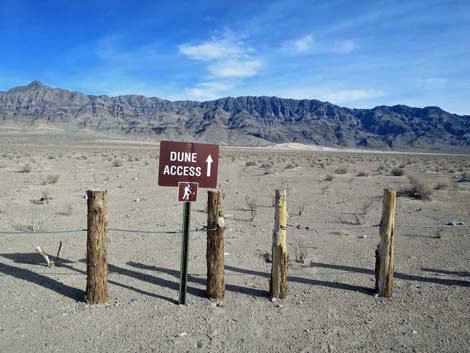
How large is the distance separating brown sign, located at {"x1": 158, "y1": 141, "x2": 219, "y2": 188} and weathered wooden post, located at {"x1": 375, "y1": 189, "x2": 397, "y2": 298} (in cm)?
249

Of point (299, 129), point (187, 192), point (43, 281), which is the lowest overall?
point (43, 281)

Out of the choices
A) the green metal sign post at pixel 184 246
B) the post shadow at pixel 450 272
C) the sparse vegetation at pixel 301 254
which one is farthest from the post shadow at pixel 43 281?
the post shadow at pixel 450 272

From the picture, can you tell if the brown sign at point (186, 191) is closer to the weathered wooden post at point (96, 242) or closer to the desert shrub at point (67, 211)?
the weathered wooden post at point (96, 242)

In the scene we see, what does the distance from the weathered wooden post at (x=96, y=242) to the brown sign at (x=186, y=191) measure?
1.03 meters

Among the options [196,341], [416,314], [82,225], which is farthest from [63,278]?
Result: [416,314]

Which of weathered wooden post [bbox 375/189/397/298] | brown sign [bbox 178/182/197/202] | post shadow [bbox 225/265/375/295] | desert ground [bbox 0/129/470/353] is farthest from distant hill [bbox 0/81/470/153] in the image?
brown sign [bbox 178/182/197/202]

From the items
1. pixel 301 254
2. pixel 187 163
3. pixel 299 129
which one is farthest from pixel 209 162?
pixel 299 129

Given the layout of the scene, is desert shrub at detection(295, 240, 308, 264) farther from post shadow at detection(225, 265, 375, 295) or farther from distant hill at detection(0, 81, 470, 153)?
distant hill at detection(0, 81, 470, 153)

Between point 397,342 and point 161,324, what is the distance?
9.40 ft

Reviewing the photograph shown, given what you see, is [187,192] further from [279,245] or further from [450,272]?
[450,272]

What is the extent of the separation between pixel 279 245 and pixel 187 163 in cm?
171

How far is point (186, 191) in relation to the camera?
505 centimetres

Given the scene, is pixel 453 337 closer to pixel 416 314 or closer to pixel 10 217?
pixel 416 314

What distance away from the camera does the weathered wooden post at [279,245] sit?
5.37m
